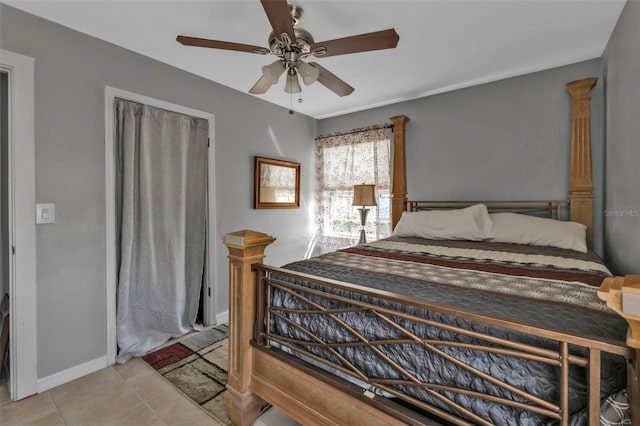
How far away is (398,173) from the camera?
11.2ft

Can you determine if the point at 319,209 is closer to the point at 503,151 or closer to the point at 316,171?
the point at 316,171

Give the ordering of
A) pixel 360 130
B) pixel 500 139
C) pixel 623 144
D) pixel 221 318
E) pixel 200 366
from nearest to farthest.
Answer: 1. pixel 623 144
2. pixel 200 366
3. pixel 500 139
4. pixel 221 318
5. pixel 360 130

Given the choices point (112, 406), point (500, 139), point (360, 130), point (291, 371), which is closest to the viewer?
point (291, 371)

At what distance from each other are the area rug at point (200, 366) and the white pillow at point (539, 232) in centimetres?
239

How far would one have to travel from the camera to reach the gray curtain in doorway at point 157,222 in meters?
2.29

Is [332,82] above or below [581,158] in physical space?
above

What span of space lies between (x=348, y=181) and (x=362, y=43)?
7.80 ft

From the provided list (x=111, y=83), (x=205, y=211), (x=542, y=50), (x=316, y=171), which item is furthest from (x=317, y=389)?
(x=316, y=171)

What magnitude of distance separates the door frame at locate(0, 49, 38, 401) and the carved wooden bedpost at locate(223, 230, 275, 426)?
4.37 ft

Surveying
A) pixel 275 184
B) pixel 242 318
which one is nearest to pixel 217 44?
pixel 242 318

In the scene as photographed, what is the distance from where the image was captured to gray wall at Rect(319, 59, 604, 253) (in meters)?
2.58

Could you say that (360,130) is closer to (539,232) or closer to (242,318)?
(539,232)

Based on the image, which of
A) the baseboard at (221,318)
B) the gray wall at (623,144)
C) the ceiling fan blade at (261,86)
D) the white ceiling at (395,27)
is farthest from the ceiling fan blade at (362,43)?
the baseboard at (221,318)

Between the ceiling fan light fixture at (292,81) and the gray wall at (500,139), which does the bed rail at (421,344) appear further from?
the gray wall at (500,139)
